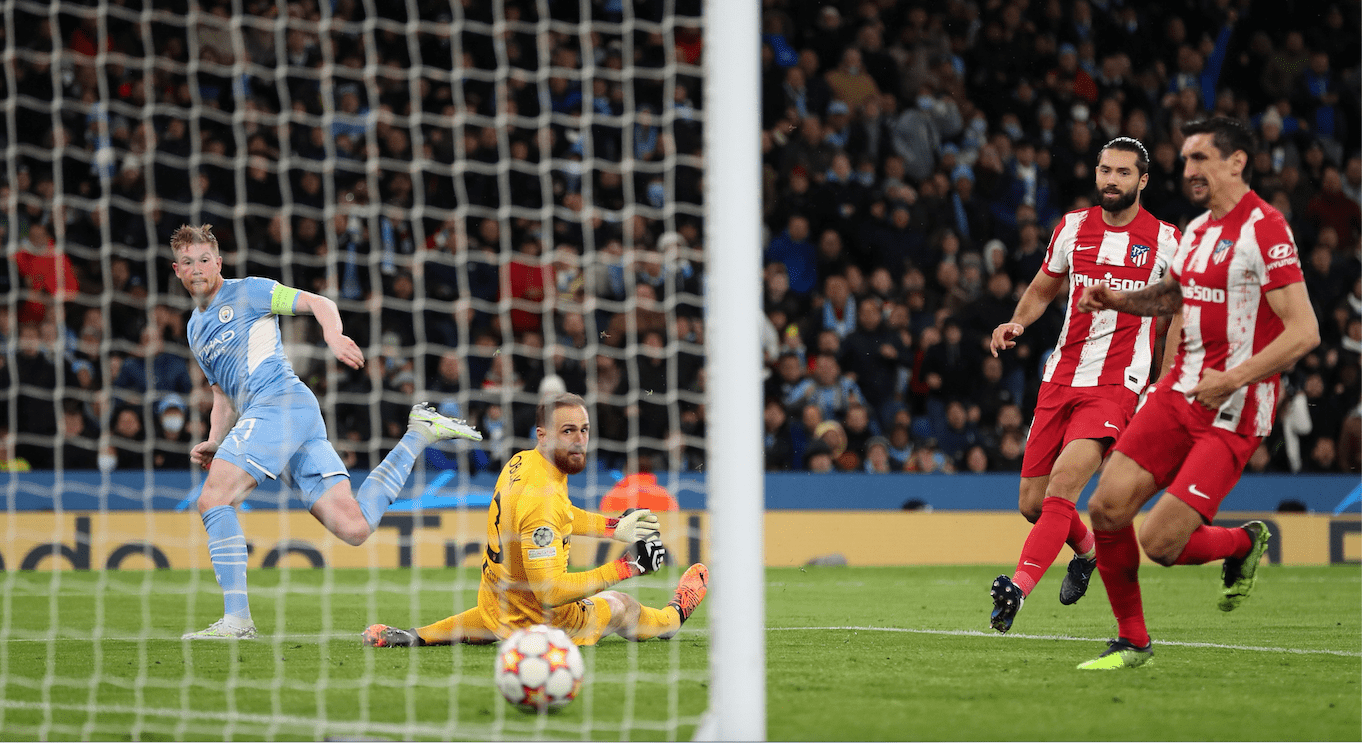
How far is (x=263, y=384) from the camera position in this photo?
6090 mm

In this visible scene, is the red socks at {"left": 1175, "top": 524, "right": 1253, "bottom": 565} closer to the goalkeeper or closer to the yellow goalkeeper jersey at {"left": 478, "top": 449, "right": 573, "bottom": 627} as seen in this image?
the goalkeeper

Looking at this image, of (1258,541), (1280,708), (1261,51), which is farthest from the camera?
(1261,51)

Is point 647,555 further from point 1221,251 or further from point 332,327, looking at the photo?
point 1221,251

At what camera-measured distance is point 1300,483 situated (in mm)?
11539

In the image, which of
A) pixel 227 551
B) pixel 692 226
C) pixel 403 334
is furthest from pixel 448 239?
pixel 227 551

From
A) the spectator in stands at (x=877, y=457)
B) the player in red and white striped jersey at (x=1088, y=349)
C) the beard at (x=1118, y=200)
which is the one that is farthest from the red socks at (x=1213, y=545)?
the spectator in stands at (x=877, y=457)

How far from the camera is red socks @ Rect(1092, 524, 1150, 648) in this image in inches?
193

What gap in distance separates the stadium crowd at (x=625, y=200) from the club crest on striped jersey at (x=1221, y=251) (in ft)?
13.2

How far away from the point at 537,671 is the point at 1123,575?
2.24m

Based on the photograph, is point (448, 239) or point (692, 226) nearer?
point (448, 239)

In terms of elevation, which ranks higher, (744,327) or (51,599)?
(744,327)

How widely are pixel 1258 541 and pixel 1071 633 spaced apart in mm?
1380

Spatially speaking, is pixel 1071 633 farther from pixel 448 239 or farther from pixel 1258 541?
pixel 448 239

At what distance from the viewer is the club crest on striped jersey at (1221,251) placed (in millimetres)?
4566
